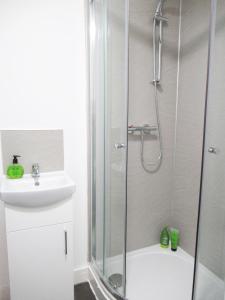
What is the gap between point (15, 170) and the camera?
158 centimetres

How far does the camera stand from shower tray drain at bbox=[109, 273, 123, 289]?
154cm

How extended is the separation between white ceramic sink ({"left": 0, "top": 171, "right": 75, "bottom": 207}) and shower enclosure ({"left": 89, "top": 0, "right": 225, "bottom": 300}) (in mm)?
317

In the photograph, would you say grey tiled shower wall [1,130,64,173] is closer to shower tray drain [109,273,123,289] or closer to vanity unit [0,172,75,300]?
vanity unit [0,172,75,300]

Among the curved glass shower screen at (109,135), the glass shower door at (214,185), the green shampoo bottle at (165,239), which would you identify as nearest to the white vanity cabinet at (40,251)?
the curved glass shower screen at (109,135)

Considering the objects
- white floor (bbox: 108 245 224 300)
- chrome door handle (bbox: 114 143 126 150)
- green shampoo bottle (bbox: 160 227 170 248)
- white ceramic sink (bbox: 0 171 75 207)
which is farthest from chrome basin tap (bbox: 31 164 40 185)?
green shampoo bottle (bbox: 160 227 170 248)

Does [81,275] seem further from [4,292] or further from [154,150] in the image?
[154,150]

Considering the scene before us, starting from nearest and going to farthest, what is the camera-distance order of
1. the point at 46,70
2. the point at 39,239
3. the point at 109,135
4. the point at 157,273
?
the point at 39,239, the point at 109,135, the point at 46,70, the point at 157,273

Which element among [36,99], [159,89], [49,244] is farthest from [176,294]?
[36,99]

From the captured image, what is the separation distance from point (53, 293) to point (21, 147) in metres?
1.04

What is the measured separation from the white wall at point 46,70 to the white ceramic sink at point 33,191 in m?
0.24

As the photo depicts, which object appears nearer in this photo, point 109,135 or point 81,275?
point 109,135

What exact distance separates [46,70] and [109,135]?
0.68 metres

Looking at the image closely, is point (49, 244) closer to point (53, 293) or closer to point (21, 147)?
point (53, 293)

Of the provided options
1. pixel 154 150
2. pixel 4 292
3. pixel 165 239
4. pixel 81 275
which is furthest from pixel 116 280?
pixel 154 150
